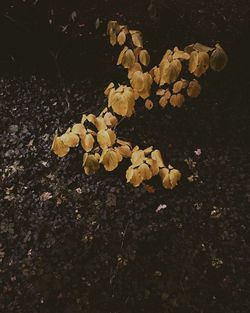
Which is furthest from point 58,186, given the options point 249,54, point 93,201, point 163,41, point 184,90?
point 249,54

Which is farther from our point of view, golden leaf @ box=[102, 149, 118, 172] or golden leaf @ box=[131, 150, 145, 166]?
golden leaf @ box=[131, 150, 145, 166]

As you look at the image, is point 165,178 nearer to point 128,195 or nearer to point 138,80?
point 128,195

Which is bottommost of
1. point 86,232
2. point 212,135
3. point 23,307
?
point 23,307

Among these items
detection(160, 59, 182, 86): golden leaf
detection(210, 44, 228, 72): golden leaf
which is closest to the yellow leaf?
detection(160, 59, 182, 86): golden leaf

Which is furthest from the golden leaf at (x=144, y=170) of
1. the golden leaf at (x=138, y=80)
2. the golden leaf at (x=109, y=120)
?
the golden leaf at (x=138, y=80)

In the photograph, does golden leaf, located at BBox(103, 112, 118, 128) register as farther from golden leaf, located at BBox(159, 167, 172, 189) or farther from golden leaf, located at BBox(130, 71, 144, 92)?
golden leaf, located at BBox(159, 167, 172, 189)

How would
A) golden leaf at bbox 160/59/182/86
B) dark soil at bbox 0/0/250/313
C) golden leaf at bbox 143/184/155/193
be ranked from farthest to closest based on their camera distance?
golden leaf at bbox 143/184/155/193 < dark soil at bbox 0/0/250/313 < golden leaf at bbox 160/59/182/86

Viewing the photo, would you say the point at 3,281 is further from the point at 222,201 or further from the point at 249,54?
the point at 249,54

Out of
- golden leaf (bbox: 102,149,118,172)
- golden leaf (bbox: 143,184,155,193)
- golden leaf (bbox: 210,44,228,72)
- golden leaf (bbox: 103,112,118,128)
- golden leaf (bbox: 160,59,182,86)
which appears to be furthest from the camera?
golden leaf (bbox: 143,184,155,193)
